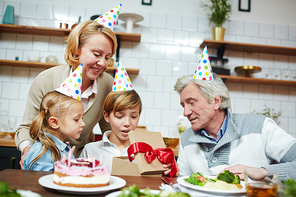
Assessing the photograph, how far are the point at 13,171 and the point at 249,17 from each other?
3.06 m

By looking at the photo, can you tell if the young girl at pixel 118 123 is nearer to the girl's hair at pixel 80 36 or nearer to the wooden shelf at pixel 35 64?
the girl's hair at pixel 80 36

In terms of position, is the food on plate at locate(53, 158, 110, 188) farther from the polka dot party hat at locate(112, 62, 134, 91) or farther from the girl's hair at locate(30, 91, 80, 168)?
the polka dot party hat at locate(112, 62, 134, 91)

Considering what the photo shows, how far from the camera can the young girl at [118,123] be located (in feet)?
4.92

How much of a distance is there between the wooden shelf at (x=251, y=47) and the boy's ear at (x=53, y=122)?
2075 mm

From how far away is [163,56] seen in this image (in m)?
3.04

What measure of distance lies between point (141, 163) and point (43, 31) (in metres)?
2.33

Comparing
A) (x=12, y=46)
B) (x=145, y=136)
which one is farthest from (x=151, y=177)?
(x=12, y=46)

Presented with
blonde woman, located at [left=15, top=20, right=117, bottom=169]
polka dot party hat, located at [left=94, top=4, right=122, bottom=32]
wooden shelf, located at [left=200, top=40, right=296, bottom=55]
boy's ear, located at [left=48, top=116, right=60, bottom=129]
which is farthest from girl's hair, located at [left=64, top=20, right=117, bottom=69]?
wooden shelf, located at [left=200, top=40, right=296, bottom=55]

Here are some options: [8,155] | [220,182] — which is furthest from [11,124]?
[220,182]

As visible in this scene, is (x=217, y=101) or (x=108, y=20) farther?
(x=108, y=20)

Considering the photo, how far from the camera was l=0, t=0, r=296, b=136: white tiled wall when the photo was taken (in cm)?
292

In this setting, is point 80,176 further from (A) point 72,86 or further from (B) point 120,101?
(B) point 120,101

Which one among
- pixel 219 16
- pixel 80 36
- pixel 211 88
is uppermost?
pixel 219 16

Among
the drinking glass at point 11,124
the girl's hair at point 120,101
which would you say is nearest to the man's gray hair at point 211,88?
the girl's hair at point 120,101
